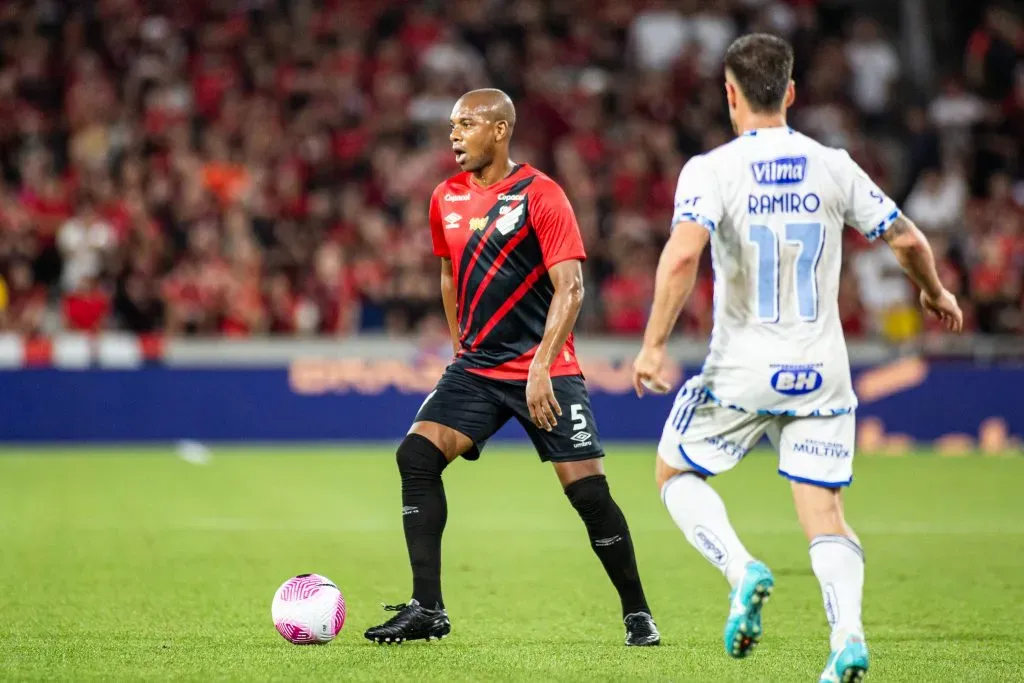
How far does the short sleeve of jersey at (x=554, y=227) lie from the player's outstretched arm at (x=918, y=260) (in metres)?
1.48

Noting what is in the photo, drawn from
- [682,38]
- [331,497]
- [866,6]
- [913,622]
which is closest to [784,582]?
[913,622]

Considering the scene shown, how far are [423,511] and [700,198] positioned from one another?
2022mm

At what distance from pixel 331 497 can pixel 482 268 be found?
6435mm

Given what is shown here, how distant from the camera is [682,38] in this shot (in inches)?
873

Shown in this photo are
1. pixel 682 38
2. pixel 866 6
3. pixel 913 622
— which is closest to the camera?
pixel 913 622

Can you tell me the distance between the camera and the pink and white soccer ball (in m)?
6.35

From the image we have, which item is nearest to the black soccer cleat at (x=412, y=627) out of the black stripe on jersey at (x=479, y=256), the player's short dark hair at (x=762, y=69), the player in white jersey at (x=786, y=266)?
the black stripe on jersey at (x=479, y=256)

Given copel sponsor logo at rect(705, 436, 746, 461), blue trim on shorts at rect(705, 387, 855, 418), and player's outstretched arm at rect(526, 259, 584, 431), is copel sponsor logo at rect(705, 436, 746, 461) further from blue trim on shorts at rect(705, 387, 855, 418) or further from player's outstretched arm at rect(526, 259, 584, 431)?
player's outstretched arm at rect(526, 259, 584, 431)

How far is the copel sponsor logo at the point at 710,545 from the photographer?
5.37 meters

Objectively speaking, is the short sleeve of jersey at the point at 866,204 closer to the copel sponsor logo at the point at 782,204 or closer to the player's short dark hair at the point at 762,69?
the copel sponsor logo at the point at 782,204

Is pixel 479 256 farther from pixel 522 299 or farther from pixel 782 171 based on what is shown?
pixel 782 171

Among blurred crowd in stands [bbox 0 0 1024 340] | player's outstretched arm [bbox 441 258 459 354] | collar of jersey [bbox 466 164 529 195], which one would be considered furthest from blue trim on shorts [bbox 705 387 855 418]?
blurred crowd in stands [bbox 0 0 1024 340]

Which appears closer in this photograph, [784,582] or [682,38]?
[784,582]

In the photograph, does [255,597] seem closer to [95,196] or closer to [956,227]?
[95,196]
